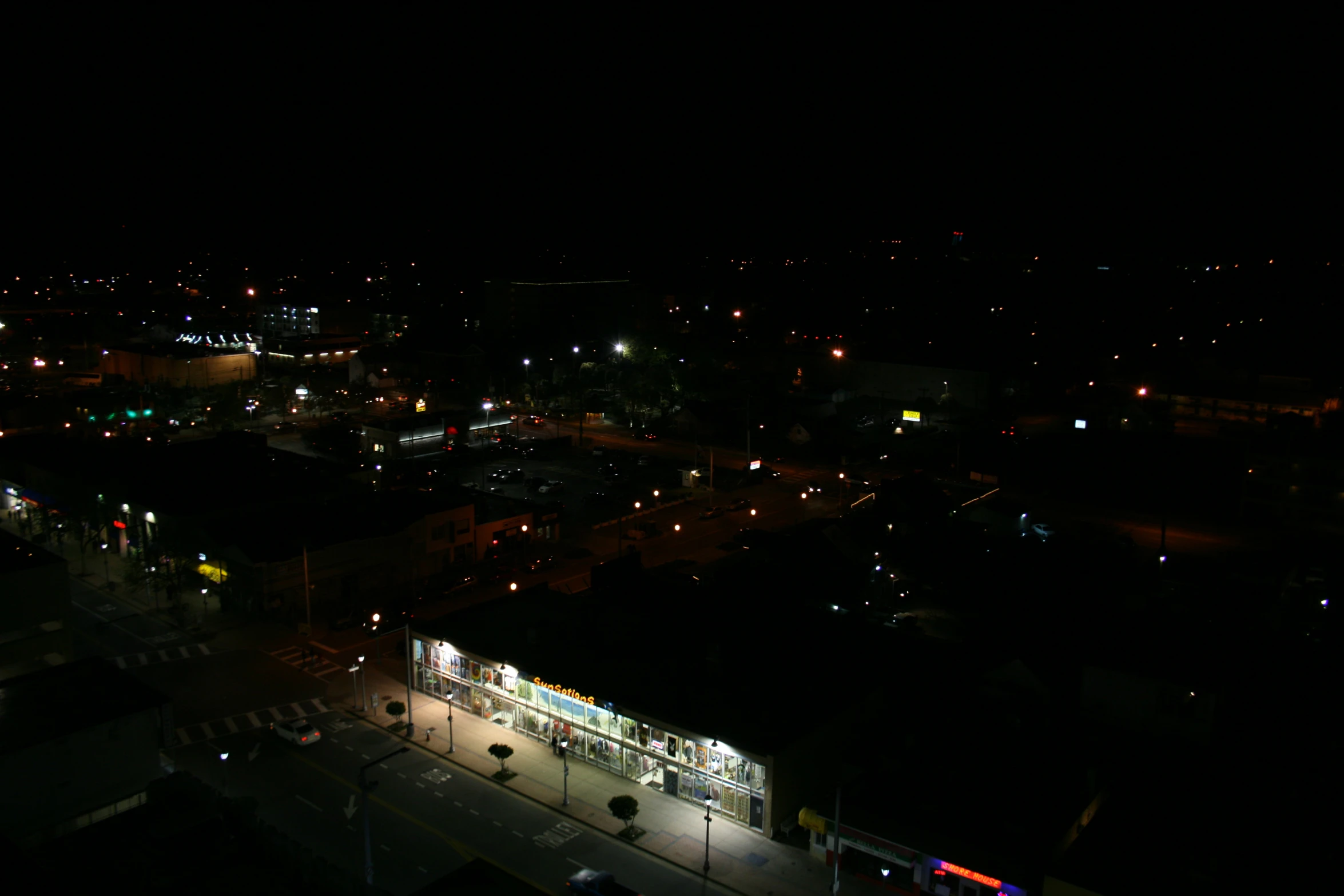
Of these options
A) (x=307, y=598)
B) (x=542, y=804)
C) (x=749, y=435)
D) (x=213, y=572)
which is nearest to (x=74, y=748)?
(x=542, y=804)

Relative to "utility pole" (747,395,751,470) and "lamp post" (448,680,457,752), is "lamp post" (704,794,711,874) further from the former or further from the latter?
"utility pole" (747,395,751,470)

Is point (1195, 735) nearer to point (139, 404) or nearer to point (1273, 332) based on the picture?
point (139, 404)

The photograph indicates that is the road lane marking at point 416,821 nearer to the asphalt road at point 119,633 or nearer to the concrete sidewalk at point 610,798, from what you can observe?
the concrete sidewalk at point 610,798

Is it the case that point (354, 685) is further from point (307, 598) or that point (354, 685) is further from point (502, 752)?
point (502, 752)

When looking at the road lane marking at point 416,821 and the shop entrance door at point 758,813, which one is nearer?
the road lane marking at point 416,821

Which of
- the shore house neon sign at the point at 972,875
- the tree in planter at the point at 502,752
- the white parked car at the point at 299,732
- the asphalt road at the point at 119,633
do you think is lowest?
the asphalt road at the point at 119,633

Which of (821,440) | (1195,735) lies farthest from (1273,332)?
(1195,735)

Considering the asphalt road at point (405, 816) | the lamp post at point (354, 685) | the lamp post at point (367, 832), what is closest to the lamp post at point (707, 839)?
the asphalt road at point (405, 816)

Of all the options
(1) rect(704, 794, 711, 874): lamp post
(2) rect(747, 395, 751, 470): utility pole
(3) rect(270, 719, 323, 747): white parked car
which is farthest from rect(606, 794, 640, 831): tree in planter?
(2) rect(747, 395, 751, 470): utility pole
